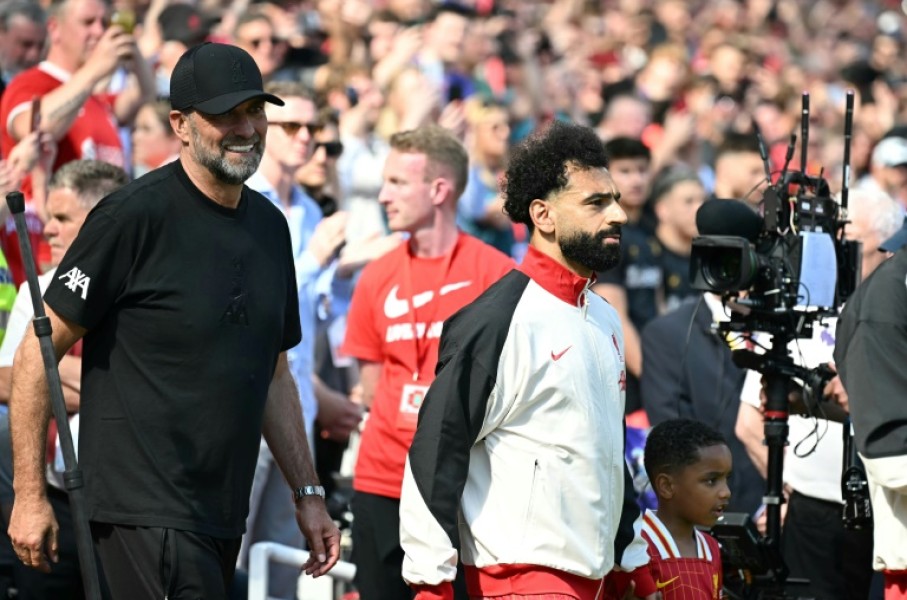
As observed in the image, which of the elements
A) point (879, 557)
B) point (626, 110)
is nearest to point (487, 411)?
point (879, 557)

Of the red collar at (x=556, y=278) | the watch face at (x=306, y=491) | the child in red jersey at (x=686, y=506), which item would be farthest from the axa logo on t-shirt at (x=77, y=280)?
the child in red jersey at (x=686, y=506)

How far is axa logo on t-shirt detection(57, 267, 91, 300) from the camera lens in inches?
198

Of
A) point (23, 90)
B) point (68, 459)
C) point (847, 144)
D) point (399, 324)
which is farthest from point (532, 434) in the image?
point (23, 90)

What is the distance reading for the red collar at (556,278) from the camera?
539 cm

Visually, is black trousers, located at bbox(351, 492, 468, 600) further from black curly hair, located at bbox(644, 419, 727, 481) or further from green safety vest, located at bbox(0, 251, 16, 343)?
green safety vest, located at bbox(0, 251, 16, 343)

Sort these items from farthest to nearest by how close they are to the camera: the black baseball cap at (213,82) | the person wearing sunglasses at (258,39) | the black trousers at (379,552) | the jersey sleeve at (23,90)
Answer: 1. the person wearing sunglasses at (258,39)
2. the jersey sleeve at (23,90)
3. the black trousers at (379,552)
4. the black baseball cap at (213,82)

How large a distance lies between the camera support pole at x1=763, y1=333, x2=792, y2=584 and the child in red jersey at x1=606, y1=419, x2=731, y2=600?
258mm

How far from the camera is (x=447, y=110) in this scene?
37.1 feet

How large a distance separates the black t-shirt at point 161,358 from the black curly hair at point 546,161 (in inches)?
37.8

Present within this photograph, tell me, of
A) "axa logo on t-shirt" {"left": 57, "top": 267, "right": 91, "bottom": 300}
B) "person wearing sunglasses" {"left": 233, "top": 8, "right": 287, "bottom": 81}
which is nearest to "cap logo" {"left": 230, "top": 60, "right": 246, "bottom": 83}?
"axa logo on t-shirt" {"left": 57, "top": 267, "right": 91, "bottom": 300}

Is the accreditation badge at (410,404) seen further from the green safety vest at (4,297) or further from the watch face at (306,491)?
the green safety vest at (4,297)

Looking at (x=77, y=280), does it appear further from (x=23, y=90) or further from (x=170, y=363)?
(x=23, y=90)

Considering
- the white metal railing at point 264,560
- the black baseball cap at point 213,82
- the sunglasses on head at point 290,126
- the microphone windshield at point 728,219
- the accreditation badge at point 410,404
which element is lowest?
the white metal railing at point 264,560

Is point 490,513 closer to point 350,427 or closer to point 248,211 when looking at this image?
point 248,211
